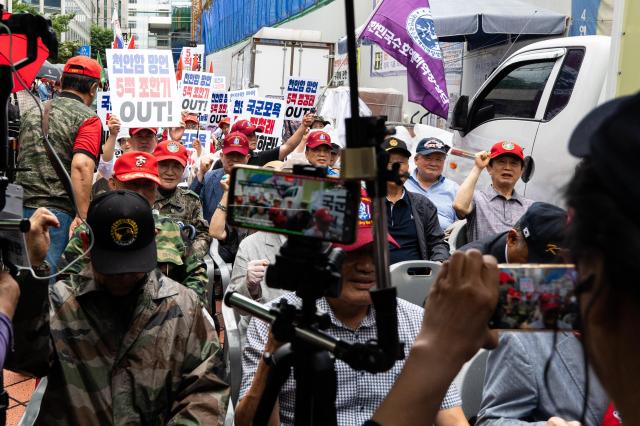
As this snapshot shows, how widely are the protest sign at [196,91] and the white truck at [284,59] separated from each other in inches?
325

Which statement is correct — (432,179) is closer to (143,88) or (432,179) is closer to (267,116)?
(143,88)

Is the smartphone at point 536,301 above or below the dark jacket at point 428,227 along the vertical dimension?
above

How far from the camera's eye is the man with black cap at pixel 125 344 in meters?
3.00

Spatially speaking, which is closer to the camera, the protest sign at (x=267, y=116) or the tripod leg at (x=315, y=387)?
the tripod leg at (x=315, y=387)

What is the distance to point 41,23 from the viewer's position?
2291mm

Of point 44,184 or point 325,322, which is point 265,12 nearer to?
point 44,184

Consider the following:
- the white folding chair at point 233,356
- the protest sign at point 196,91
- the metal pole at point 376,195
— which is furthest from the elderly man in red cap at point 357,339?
the protest sign at point 196,91

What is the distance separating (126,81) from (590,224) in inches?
290

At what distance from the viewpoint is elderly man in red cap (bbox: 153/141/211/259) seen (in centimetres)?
638

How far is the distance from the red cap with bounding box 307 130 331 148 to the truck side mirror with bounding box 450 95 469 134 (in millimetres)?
2050

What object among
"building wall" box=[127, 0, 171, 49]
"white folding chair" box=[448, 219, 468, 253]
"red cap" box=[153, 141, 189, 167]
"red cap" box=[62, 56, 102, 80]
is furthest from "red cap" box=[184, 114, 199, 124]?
"building wall" box=[127, 0, 171, 49]

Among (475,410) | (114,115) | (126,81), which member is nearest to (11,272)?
(475,410)

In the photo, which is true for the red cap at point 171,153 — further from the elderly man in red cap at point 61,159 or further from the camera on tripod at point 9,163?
the camera on tripod at point 9,163

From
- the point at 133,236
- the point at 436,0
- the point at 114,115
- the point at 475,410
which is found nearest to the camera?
the point at 133,236
